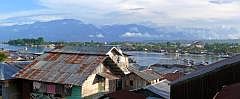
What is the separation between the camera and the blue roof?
22.8 meters

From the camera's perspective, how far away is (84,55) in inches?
922

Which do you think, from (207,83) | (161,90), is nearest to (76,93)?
(161,90)

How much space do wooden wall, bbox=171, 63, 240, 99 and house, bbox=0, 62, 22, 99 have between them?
11062 mm

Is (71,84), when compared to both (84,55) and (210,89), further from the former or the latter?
(210,89)

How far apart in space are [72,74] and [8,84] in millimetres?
3998

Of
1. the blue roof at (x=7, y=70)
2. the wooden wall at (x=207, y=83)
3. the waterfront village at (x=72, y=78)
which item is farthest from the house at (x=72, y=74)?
the wooden wall at (x=207, y=83)

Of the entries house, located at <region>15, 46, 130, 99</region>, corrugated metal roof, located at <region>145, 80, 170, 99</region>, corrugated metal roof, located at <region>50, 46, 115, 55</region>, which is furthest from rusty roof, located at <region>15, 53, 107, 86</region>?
corrugated metal roof, located at <region>145, 80, 170, 99</region>

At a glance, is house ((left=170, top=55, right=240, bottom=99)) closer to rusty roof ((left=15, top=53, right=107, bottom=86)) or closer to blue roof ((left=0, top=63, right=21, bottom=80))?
rusty roof ((left=15, top=53, right=107, bottom=86))

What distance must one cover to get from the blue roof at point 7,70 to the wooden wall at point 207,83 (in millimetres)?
11063

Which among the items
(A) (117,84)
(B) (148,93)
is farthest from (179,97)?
(A) (117,84)

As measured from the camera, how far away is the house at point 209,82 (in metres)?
14.8

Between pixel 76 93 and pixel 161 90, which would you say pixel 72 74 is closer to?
pixel 76 93

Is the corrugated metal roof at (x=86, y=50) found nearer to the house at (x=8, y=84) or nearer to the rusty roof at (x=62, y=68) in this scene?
the rusty roof at (x=62, y=68)

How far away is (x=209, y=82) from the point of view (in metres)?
15.0
